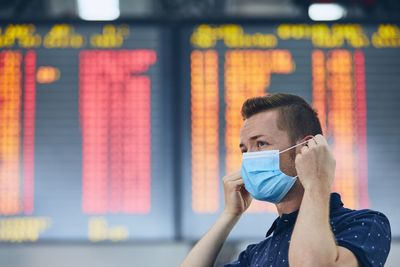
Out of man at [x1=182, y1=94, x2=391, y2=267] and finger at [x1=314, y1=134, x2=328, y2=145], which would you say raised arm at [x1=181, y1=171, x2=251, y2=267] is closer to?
man at [x1=182, y1=94, x2=391, y2=267]

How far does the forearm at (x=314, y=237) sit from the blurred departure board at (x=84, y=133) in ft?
5.53

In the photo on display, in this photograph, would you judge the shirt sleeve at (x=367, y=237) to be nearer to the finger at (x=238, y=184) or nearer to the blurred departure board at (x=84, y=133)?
the finger at (x=238, y=184)

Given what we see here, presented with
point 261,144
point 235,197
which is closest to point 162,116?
point 235,197

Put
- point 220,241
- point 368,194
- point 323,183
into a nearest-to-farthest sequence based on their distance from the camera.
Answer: point 323,183, point 220,241, point 368,194

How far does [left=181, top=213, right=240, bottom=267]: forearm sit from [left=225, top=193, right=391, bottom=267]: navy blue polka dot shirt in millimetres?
226

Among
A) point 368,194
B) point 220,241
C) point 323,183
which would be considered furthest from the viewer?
point 368,194

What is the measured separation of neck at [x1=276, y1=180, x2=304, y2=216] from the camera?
1843 mm

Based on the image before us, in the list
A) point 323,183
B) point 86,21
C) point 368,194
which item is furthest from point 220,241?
point 86,21

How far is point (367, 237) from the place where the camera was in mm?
1646

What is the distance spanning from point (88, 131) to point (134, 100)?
0.23 metres

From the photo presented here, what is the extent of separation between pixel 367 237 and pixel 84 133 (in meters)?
1.89

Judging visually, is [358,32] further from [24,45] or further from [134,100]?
[24,45]

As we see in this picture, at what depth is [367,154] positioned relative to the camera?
333 cm

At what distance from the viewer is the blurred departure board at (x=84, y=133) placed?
325cm
